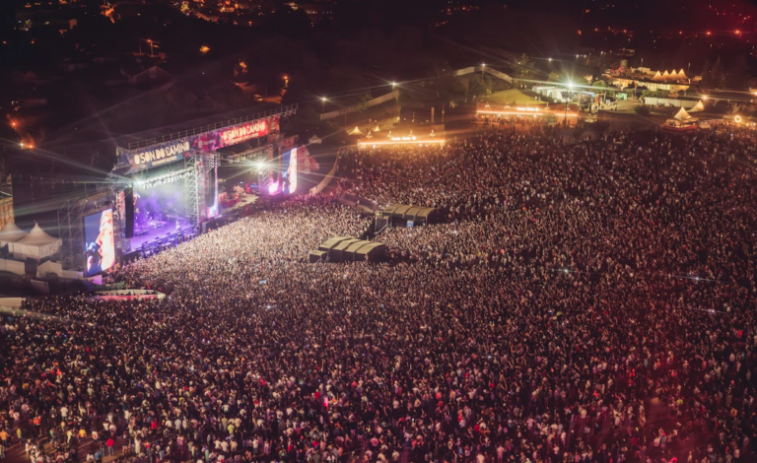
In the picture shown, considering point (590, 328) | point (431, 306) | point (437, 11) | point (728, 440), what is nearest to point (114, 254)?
point (431, 306)

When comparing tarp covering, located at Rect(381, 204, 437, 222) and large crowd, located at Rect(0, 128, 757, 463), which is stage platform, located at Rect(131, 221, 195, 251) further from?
tarp covering, located at Rect(381, 204, 437, 222)

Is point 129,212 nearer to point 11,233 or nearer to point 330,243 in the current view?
point 11,233

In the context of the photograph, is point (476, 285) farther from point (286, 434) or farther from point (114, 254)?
point (114, 254)

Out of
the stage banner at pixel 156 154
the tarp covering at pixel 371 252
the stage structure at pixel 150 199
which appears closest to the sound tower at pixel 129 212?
the stage structure at pixel 150 199

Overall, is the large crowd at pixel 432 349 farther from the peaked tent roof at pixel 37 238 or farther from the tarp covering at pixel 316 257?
the peaked tent roof at pixel 37 238

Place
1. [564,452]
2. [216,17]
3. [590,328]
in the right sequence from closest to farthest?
[564,452] < [590,328] < [216,17]
